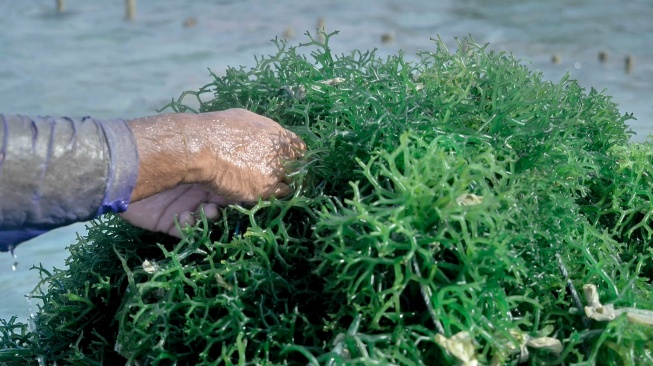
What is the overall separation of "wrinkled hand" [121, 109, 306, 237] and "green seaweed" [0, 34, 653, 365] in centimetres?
6

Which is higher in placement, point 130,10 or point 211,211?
point 211,211

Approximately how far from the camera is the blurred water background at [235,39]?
6.71 metres

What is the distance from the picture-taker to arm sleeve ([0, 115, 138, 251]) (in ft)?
5.71

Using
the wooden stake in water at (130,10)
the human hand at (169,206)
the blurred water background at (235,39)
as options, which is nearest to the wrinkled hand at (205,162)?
the human hand at (169,206)

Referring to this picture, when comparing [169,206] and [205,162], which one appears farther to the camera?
[169,206]

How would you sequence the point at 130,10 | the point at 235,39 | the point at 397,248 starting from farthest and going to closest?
1. the point at 130,10
2. the point at 235,39
3. the point at 397,248

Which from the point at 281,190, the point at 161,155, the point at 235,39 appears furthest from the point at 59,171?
the point at 235,39

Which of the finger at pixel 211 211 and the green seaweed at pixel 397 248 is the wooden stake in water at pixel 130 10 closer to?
the green seaweed at pixel 397 248

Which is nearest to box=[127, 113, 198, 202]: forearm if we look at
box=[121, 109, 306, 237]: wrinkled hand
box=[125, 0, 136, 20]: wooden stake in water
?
box=[121, 109, 306, 237]: wrinkled hand

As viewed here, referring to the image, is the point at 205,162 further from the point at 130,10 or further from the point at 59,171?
the point at 130,10

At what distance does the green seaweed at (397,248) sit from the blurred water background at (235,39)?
3565 millimetres

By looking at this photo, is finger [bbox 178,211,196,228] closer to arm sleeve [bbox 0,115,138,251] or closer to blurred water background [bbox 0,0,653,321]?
arm sleeve [bbox 0,115,138,251]

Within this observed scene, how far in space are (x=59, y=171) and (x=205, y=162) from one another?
31 centimetres

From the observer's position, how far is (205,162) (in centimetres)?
194
